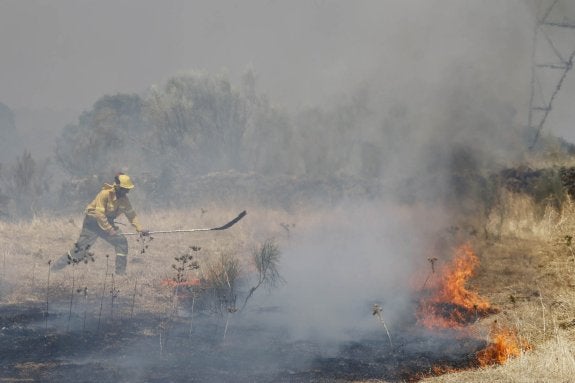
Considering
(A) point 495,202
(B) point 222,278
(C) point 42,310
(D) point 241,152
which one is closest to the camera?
(C) point 42,310

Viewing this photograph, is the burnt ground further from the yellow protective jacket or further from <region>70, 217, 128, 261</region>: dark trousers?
the yellow protective jacket

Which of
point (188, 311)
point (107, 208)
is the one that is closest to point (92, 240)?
point (107, 208)

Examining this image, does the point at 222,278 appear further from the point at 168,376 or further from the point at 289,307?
the point at 168,376

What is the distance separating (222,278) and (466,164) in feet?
28.4

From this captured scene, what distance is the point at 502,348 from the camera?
666 centimetres

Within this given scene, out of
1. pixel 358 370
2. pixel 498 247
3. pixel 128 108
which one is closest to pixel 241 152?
pixel 128 108

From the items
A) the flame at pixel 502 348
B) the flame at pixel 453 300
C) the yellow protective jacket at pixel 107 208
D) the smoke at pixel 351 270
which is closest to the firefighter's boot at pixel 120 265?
the yellow protective jacket at pixel 107 208

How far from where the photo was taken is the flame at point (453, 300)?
8.43m

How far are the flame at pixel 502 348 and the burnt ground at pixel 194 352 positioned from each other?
180 millimetres

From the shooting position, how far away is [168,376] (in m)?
6.04

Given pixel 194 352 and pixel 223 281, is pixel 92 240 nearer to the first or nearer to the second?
pixel 223 281

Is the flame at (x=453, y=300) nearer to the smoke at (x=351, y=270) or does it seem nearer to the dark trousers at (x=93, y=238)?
the smoke at (x=351, y=270)

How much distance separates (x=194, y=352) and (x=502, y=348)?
3.90 m

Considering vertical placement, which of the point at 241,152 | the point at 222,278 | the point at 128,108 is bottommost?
the point at 222,278
